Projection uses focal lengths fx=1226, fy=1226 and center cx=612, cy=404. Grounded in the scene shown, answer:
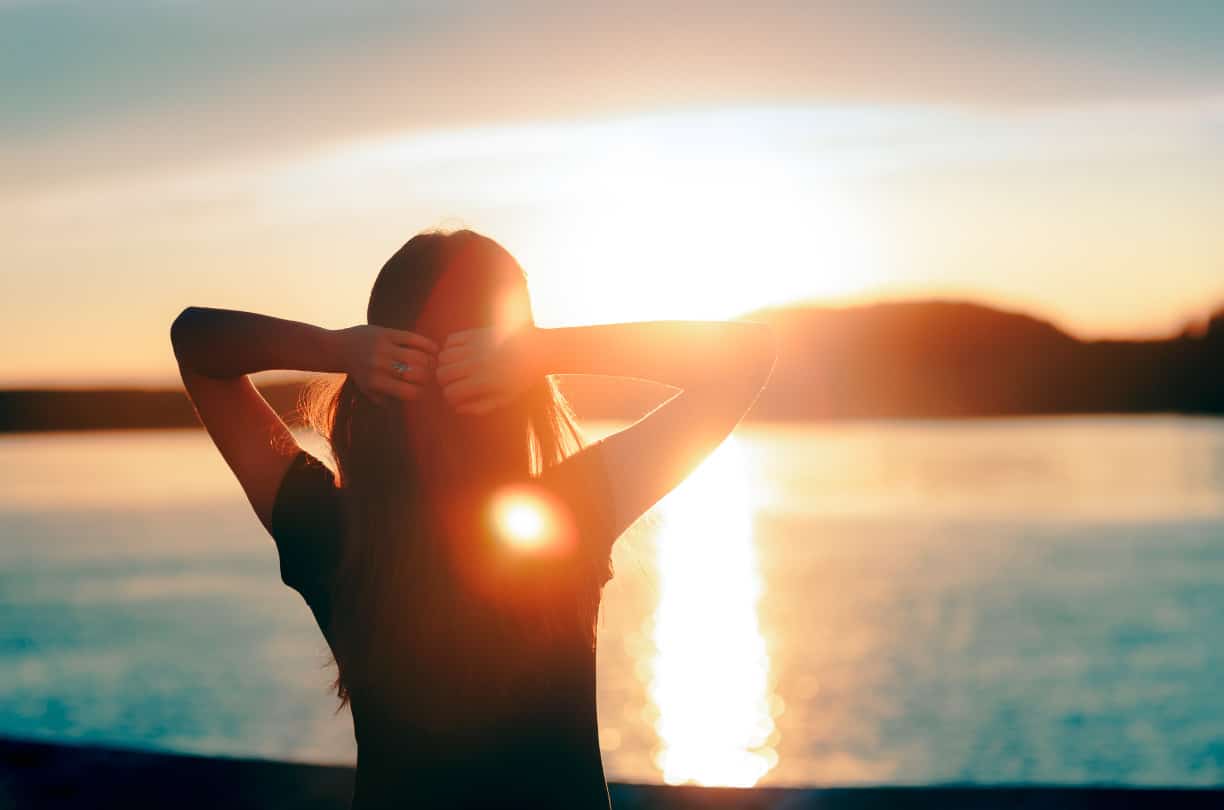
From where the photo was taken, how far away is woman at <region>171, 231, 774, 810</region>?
157 centimetres

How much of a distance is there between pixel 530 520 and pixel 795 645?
30.8 metres

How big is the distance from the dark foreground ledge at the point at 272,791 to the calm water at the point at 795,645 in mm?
1276

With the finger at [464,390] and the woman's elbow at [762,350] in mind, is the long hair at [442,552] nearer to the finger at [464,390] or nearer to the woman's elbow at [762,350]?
the finger at [464,390]

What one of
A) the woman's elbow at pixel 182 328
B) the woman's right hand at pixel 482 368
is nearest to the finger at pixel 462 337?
the woman's right hand at pixel 482 368

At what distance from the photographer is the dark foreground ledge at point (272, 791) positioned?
3.58 meters

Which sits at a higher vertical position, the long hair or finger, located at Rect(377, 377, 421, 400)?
finger, located at Rect(377, 377, 421, 400)

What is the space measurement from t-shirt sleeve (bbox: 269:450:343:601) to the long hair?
0.03 meters

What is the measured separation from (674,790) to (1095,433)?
18785 centimetres

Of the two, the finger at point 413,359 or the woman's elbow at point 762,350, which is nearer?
the finger at point 413,359

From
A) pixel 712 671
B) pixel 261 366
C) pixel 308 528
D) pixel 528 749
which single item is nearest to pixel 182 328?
pixel 261 366

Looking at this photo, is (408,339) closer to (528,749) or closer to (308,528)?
(308,528)

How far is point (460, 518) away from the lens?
1.61 m

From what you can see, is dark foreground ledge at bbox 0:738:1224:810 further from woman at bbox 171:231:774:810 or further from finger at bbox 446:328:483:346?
finger at bbox 446:328:483:346

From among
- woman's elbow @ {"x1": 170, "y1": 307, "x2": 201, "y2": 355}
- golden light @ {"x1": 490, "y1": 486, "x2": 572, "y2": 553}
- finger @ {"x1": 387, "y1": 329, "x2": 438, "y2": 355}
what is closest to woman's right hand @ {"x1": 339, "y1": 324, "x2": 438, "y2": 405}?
finger @ {"x1": 387, "y1": 329, "x2": 438, "y2": 355}
